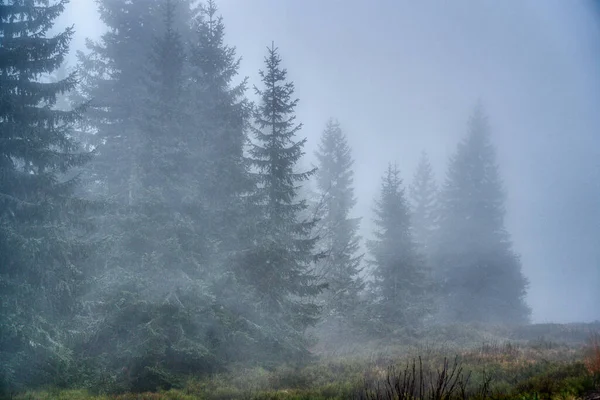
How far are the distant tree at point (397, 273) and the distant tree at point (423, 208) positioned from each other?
11.5 meters

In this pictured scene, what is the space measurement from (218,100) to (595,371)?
16192mm

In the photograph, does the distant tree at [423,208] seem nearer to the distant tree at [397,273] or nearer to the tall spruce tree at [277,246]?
the distant tree at [397,273]

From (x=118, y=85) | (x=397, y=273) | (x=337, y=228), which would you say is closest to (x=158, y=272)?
(x=118, y=85)

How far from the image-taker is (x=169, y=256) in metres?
13.4

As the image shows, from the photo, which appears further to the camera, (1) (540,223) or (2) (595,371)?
(1) (540,223)

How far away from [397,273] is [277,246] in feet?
38.5

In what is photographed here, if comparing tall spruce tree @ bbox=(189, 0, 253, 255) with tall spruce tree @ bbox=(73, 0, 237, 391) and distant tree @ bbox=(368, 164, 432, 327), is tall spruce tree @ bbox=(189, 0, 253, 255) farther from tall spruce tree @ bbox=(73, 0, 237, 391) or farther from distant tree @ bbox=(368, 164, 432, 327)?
distant tree @ bbox=(368, 164, 432, 327)

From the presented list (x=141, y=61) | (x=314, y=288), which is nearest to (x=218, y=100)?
(x=141, y=61)

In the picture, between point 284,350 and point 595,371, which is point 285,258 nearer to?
point 284,350

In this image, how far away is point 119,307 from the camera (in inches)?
473

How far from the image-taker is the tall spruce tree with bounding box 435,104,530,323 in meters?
32.2

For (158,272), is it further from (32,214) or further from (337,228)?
(337,228)

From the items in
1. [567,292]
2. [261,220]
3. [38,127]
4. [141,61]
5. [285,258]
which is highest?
[141,61]

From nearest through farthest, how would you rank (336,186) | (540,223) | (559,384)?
(559,384) → (336,186) → (540,223)
